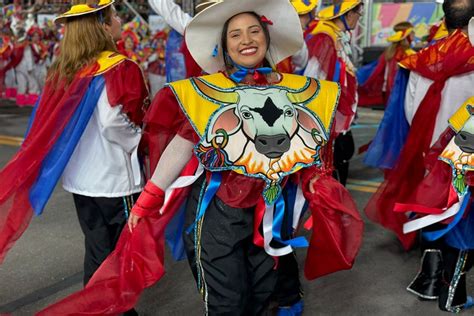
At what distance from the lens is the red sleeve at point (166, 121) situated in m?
2.59

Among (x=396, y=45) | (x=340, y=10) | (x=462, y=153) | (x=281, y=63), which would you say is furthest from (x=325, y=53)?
(x=396, y=45)

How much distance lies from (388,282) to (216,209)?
1863mm

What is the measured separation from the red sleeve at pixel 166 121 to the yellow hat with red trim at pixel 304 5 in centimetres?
265

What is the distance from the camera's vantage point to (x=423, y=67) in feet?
12.8

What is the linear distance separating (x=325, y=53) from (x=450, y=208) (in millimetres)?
2140

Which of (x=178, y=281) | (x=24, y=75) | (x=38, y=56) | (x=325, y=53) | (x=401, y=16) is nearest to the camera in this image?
(x=178, y=281)

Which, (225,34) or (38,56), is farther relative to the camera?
(38,56)

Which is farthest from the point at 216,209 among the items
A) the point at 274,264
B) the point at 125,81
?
the point at 125,81

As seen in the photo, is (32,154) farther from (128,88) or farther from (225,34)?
(225,34)

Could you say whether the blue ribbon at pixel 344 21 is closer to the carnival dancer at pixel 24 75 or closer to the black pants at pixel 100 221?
the black pants at pixel 100 221

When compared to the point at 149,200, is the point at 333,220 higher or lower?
lower

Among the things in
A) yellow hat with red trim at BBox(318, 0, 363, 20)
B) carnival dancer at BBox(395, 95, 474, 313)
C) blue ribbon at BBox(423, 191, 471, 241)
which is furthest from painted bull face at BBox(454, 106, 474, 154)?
yellow hat with red trim at BBox(318, 0, 363, 20)

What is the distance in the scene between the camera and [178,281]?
13.4 ft

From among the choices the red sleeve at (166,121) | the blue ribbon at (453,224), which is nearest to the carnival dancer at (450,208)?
the blue ribbon at (453,224)
